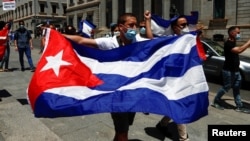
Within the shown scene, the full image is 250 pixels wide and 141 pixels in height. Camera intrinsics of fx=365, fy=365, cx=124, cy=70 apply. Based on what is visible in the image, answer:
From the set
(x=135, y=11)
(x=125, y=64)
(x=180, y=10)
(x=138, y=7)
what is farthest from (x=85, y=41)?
(x=135, y=11)

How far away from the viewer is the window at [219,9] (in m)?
32.9

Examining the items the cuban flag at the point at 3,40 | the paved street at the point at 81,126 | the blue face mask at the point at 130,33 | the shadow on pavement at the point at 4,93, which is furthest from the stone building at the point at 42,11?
the blue face mask at the point at 130,33

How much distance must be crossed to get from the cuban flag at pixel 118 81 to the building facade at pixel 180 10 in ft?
89.7

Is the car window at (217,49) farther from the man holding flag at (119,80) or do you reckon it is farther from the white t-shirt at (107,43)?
the white t-shirt at (107,43)

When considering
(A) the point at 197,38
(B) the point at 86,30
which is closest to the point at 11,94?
(B) the point at 86,30

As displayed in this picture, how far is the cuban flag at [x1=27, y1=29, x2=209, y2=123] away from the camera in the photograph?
368cm

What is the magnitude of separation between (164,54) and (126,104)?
0.83m

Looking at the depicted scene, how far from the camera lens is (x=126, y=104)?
3703 mm

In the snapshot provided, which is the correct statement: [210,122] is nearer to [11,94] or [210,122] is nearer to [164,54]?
[164,54]

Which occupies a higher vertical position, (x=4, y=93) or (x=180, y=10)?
(x=180, y=10)

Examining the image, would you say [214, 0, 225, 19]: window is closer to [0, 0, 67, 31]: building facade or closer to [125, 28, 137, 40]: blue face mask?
[125, 28, 137, 40]: blue face mask

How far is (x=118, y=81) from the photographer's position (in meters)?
3.86

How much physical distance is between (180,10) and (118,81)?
42.6 meters

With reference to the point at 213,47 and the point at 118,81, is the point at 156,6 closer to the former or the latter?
the point at 213,47
